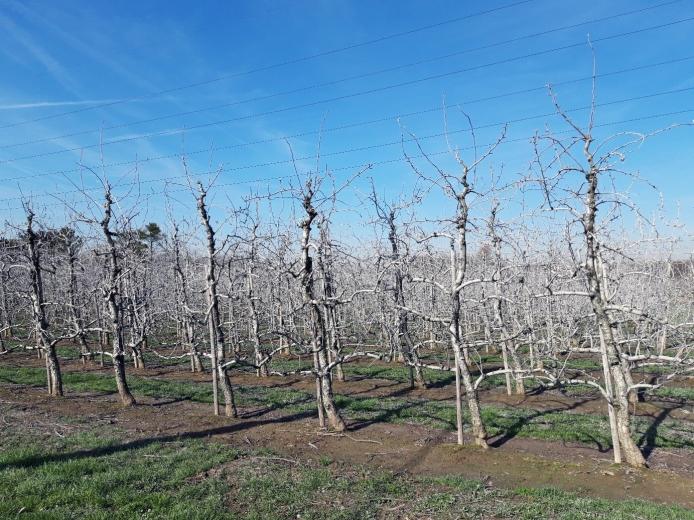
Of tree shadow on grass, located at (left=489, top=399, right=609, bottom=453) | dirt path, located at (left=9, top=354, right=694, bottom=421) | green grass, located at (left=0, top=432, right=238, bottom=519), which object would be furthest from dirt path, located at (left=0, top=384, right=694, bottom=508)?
dirt path, located at (left=9, top=354, right=694, bottom=421)

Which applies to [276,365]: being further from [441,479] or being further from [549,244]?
[441,479]

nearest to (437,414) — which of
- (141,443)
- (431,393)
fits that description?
(431,393)

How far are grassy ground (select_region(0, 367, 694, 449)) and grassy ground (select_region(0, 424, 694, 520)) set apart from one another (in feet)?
9.09

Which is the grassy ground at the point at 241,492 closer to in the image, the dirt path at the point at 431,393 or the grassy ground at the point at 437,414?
the grassy ground at the point at 437,414

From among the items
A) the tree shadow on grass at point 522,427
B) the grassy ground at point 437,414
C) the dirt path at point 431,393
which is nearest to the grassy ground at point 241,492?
the tree shadow on grass at point 522,427

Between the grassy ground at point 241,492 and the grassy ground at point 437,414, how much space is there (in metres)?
2.77

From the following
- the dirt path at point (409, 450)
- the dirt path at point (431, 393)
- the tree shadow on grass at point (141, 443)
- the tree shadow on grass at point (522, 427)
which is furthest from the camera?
the dirt path at point (431, 393)

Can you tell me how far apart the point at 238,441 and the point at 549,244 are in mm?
10337

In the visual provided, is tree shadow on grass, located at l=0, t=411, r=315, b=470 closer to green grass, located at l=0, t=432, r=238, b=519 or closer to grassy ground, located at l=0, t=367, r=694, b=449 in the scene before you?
green grass, located at l=0, t=432, r=238, b=519

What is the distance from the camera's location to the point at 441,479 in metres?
5.88

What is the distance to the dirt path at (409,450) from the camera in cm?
591

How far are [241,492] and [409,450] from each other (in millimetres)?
2731

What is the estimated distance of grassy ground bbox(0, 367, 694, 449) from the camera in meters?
8.03

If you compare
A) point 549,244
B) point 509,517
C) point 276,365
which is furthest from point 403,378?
point 509,517
